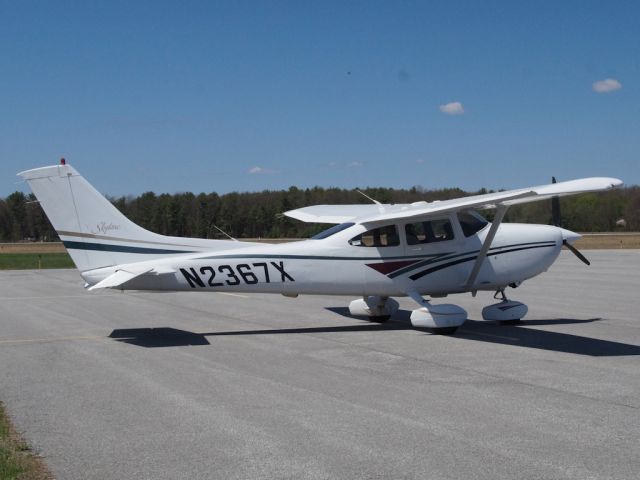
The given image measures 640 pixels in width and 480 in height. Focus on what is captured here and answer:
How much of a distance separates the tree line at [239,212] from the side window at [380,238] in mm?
51154

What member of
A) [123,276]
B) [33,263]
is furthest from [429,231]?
[33,263]

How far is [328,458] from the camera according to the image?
541 centimetres

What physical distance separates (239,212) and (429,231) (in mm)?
77113

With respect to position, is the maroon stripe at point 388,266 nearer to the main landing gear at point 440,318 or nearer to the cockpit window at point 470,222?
the main landing gear at point 440,318

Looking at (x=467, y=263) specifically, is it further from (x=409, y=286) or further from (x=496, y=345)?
(x=496, y=345)

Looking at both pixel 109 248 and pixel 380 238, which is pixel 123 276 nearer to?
pixel 109 248

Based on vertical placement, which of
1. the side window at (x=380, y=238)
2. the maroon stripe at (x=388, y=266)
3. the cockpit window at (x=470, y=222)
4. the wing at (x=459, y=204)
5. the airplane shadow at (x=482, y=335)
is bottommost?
the airplane shadow at (x=482, y=335)

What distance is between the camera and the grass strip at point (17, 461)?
16.4 ft

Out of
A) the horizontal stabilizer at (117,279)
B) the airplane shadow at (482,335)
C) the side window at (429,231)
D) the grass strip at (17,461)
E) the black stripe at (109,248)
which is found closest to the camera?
the grass strip at (17,461)

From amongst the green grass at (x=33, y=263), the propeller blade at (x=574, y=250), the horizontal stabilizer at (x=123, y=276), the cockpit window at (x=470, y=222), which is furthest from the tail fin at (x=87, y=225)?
the green grass at (x=33, y=263)

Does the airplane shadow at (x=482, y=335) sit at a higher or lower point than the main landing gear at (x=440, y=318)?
lower

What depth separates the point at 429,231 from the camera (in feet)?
42.3

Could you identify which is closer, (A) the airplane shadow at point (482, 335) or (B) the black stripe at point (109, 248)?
(A) the airplane shadow at point (482, 335)

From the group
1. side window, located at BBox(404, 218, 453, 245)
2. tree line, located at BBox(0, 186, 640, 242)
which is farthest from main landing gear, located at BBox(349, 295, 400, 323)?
tree line, located at BBox(0, 186, 640, 242)
